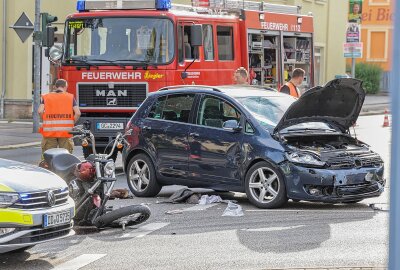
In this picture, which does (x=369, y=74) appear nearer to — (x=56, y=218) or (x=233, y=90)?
(x=233, y=90)

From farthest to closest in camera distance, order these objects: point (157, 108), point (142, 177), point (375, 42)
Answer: point (375, 42) → point (157, 108) → point (142, 177)

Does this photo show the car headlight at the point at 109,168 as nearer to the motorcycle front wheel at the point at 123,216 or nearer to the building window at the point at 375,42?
the motorcycle front wheel at the point at 123,216

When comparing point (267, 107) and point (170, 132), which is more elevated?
point (267, 107)

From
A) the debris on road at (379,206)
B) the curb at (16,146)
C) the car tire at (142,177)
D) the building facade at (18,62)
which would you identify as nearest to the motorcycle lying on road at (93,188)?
the car tire at (142,177)

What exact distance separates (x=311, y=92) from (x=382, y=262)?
13.5 feet

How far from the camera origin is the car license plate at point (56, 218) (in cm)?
782

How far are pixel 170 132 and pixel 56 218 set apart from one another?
480cm

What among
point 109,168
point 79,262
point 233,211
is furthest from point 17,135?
point 79,262

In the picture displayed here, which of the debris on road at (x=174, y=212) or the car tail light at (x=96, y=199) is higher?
the car tail light at (x=96, y=199)

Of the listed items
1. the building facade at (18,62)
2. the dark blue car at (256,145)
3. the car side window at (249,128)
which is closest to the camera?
the dark blue car at (256,145)

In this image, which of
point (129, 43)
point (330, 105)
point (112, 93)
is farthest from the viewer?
point (112, 93)

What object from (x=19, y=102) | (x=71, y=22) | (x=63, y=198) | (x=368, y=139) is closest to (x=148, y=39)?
(x=71, y=22)

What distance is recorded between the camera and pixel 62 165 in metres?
9.85

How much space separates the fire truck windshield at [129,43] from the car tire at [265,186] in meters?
5.72
